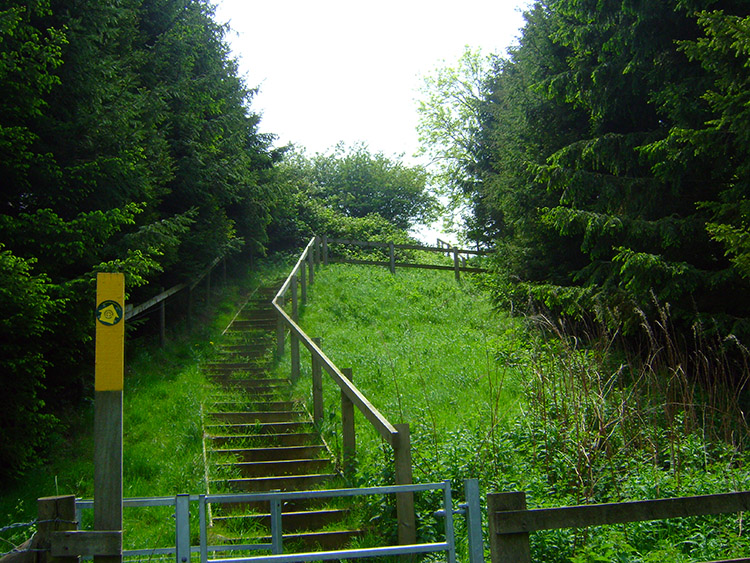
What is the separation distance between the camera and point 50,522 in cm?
336

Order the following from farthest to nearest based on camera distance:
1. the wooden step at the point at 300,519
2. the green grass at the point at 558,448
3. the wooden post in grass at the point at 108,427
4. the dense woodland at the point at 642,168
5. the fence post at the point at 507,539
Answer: the dense woodland at the point at 642,168 < the wooden step at the point at 300,519 < the green grass at the point at 558,448 < the fence post at the point at 507,539 < the wooden post in grass at the point at 108,427

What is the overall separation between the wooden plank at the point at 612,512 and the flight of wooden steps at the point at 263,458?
7.91 ft

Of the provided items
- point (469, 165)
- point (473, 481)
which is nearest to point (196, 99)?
point (473, 481)

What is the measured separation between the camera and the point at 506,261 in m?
15.3

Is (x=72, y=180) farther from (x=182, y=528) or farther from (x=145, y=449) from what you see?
(x=182, y=528)

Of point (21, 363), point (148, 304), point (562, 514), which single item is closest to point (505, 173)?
point (148, 304)

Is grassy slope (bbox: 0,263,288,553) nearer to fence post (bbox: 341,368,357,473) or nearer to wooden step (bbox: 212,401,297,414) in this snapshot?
wooden step (bbox: 212,401,297,414)

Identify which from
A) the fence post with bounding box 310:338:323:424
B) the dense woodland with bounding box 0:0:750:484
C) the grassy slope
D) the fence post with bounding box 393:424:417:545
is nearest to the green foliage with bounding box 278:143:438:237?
the dense woodland with bounding box 0:0:750:484

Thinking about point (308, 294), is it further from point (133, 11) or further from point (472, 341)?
point (133, 11)

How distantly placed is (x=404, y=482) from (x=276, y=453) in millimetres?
2920

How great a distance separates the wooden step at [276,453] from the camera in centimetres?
778

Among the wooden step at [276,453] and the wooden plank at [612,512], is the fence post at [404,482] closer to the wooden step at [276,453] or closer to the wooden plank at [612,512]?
the wooden plank at [612,512]

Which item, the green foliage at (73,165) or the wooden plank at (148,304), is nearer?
the green foliage at (73,165)

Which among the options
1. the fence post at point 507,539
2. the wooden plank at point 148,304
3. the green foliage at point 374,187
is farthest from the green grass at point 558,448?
the green foliage at point 374,187
